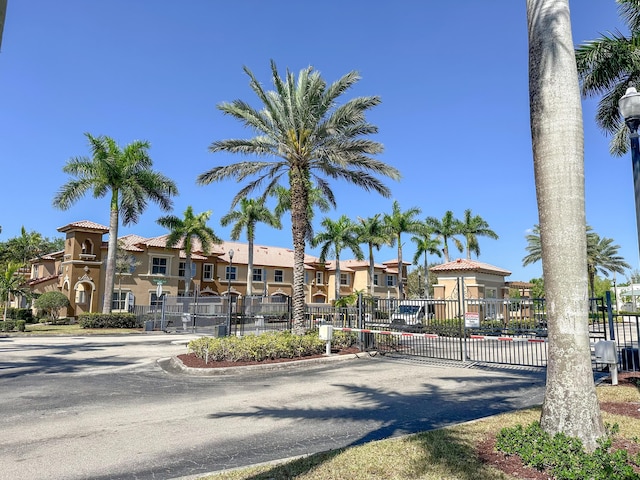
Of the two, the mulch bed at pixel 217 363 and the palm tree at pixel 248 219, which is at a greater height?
the palm tree at pixel 248 219

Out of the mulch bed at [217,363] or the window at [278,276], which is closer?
the mulch bed at [217,363]

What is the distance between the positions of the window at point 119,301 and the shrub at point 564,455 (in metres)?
40.1

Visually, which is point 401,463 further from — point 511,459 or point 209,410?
point 209,410

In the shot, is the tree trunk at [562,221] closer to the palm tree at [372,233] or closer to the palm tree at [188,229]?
the palm tree at [188,229]

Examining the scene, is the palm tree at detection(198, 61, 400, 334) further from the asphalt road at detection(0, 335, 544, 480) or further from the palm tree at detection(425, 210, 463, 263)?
the palm tree at detection(425, 210, 463, 263)

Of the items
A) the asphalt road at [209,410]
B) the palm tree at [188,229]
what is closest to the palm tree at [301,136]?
the asphalt road at [209,410]

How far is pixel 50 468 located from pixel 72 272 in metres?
36.1

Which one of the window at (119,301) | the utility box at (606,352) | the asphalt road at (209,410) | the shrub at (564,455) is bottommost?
the asphalt road at (209,410)

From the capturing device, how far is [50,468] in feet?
17.2

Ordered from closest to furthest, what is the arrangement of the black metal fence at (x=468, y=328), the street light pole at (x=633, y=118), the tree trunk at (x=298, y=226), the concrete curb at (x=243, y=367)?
the street light pole at (x=633, y=118) < the concrete curb at (x=243, y=367) < the black metal fence at (x=468, y=328) < the tree trunk at (x=298, y=226)

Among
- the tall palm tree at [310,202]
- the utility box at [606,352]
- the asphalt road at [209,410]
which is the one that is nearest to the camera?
the asphalt road at [209,410]

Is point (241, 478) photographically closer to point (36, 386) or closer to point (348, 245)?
point (36, 386)

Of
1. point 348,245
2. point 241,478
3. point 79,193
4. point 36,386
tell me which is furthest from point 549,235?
point 348,245

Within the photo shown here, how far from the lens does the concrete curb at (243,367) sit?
12.0 metres
